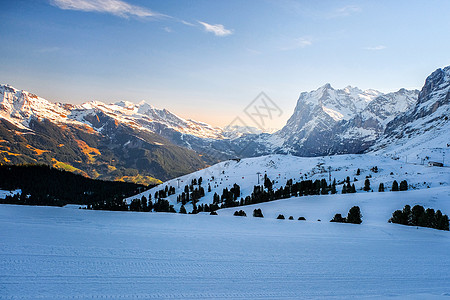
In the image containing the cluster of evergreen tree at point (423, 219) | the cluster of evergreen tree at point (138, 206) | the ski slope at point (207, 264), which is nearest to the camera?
the ski slope at point (207, 264)

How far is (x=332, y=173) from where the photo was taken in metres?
136

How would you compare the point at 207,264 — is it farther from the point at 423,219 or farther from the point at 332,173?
the point at 332,173

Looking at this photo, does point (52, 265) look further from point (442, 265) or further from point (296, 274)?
point (442, 265)

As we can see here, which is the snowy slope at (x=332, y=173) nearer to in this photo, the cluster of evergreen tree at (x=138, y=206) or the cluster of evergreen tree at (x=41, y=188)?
the cluster of evergreen tree at (x=138, y=206)

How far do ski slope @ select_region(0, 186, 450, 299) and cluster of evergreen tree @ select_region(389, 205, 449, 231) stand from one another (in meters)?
12.4

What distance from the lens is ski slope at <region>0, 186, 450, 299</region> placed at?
12.2 meters

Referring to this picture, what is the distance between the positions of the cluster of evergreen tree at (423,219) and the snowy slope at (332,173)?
50132 mm

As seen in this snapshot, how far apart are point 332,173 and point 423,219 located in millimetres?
101738

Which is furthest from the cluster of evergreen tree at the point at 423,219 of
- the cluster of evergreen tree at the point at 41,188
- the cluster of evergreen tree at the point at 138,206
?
the cluster of evergreen tree at the point at 41,188

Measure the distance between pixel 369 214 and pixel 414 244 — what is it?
33.7 metres

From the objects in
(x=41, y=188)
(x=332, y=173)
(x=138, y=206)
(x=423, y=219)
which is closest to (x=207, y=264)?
(x=423, y=219)

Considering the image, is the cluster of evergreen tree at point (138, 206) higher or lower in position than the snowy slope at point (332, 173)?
lower

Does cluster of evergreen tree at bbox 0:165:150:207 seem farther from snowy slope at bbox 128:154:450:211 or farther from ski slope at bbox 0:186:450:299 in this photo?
ski slope at bbox 0:186:450:299

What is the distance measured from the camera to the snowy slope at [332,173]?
9156 centimetres
